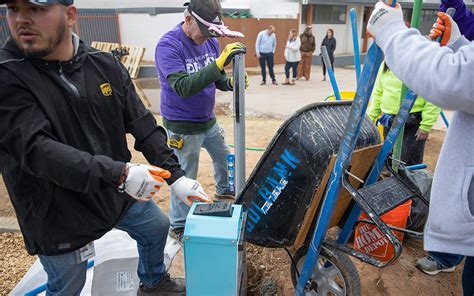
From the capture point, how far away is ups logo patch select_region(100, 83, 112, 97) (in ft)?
5.55

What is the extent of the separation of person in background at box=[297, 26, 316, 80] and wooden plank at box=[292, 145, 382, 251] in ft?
32.5

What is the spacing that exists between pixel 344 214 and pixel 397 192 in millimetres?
406

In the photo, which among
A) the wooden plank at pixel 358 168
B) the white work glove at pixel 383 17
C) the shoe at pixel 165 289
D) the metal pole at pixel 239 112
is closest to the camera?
the white work glove at pixel 383 17

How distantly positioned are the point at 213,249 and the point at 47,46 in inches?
42.9

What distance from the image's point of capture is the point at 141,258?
2.13m

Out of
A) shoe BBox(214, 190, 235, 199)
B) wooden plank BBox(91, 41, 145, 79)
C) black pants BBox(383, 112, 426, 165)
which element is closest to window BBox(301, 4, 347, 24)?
wooden plank BBox(91, 41, 145, 79)

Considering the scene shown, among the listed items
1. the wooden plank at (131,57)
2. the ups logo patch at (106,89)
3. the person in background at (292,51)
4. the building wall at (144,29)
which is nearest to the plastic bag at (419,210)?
the ups logo patch at (106,89)

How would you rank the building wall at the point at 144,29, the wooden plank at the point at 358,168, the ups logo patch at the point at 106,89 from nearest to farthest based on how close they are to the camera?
the ups logo patch at the point at 106,89, the wooden plank at the point at 358,168, the building wall at the point at 144,29

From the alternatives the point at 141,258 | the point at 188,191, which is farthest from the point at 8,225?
the point at 188,191

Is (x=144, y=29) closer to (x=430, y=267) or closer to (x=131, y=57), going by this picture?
(x=131, y=57)

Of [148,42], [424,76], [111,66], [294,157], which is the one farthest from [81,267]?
[148,42]

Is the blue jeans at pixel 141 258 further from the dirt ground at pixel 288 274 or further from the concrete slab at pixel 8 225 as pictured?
the concrete slab at pixel 8 225

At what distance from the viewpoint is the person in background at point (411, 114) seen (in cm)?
306

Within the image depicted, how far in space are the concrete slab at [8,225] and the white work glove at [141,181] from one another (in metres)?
2.15
